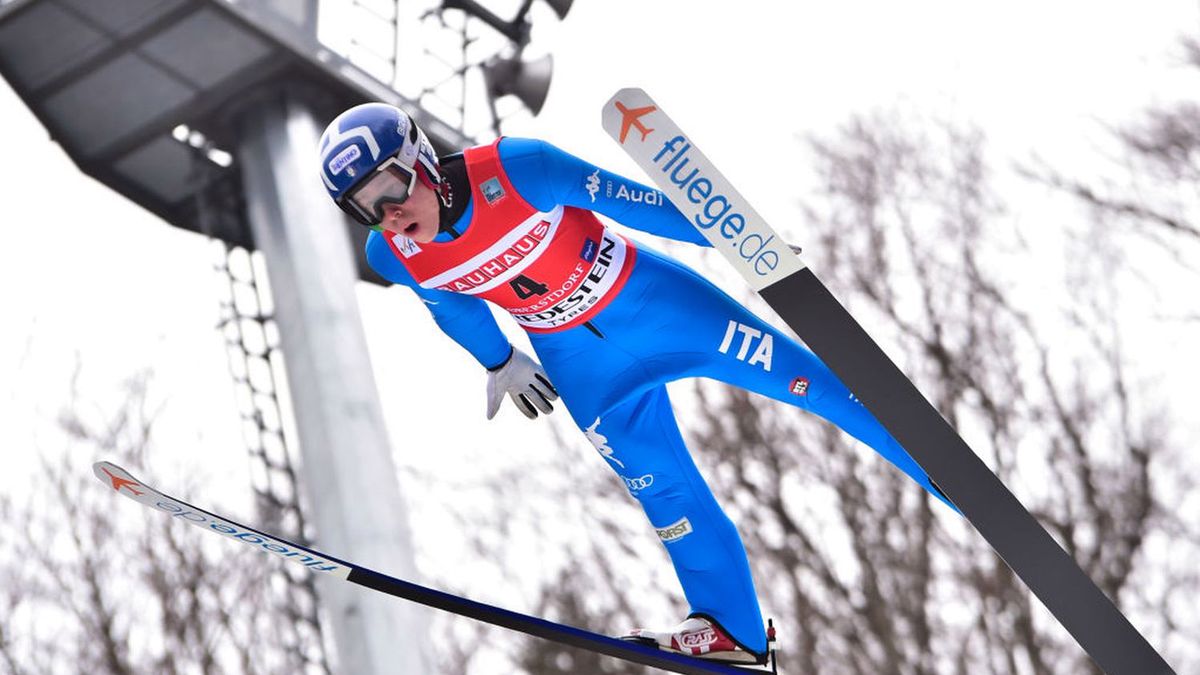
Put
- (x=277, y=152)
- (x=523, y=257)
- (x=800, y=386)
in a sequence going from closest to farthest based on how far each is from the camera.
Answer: (x=523, y=257)
(x=800, y=386)
(x=277, y=152)

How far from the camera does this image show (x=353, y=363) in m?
7.58

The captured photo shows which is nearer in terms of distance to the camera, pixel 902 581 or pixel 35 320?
pixel 902 581

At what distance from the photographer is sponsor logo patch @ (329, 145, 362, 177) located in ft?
8.89

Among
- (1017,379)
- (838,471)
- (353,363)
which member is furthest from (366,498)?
(1017,379)

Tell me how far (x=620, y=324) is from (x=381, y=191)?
0.62 metres

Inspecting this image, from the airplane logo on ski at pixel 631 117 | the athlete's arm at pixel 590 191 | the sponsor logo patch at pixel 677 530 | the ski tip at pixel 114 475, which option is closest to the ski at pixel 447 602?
the ski tip at pixel 114 475

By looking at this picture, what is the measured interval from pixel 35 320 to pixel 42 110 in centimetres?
189

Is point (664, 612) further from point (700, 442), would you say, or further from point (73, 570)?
point (73, 570)

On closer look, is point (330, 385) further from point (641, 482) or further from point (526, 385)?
point (641, 482)

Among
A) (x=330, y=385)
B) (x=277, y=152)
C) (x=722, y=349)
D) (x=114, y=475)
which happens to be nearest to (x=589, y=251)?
(x=722, y=349)

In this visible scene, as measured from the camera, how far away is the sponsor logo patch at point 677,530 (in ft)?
10.3

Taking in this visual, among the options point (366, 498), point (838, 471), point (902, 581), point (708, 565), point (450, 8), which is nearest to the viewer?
point (708, 565)

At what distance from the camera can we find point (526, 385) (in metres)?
3.19

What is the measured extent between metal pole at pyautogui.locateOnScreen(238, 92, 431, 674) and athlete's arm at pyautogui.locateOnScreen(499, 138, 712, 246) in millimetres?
4385
